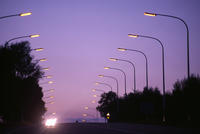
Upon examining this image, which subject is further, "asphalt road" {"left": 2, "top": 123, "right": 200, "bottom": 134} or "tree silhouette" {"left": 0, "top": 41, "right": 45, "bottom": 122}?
"tree silhouette" {"left": 0, "top": 41, "right": 45, "bottom": 122}

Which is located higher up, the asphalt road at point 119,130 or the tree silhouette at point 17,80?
the tree silhouette at point 17,80

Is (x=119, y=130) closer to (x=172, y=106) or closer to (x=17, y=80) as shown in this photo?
(x=17, y=80)

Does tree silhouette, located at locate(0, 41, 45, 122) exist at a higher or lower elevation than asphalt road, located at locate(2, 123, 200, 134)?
higher

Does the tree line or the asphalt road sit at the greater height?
the tree line

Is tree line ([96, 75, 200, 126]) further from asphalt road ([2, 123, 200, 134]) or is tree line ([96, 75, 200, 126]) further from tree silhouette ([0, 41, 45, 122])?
tree silhouette ([0, 41, 45, 122])

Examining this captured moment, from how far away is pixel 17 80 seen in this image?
58.1 meters

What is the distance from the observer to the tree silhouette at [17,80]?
155ft

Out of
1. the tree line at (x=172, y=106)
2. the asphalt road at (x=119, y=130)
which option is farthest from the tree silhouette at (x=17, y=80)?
the tree line at (x=172, y=106)

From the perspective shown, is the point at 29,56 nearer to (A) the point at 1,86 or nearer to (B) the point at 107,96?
(A) the point at 1,86

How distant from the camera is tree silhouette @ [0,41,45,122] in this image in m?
47.3

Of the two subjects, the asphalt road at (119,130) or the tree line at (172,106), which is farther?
the tree line at (172,106)

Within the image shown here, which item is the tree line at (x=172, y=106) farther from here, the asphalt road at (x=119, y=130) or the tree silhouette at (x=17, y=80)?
the tree silhouette at (x=17, y=80)

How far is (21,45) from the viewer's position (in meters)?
68.4

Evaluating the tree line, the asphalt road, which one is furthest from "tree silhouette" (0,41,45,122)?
the tree line
